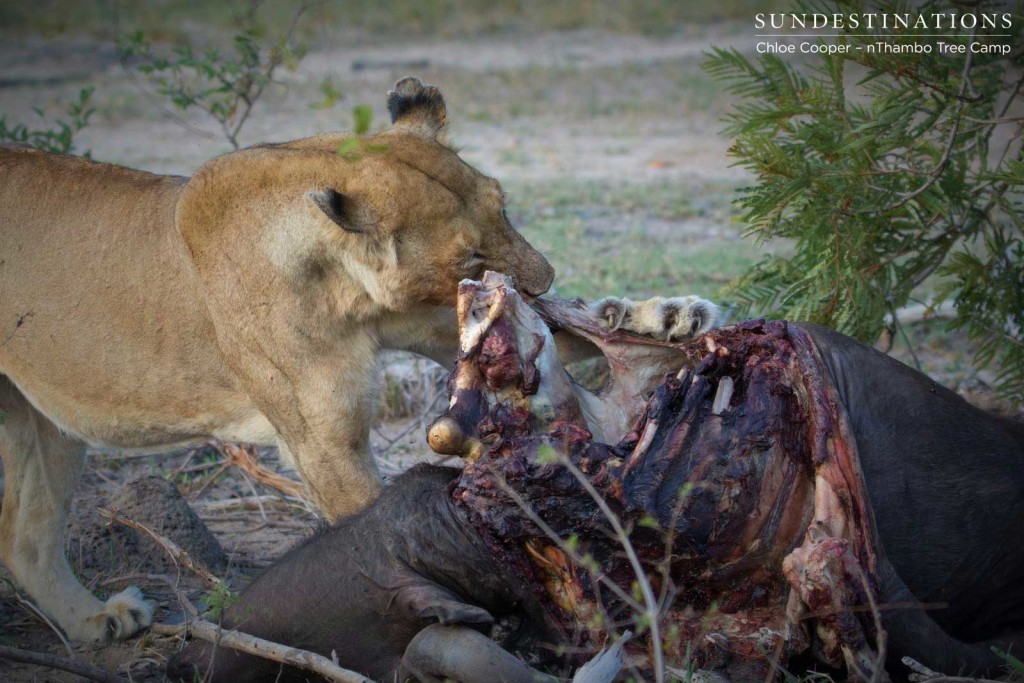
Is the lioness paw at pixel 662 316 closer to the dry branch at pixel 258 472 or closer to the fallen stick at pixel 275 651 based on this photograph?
the fallen stick at pixel 275 651

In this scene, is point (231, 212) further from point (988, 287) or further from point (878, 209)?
point (988, 287)

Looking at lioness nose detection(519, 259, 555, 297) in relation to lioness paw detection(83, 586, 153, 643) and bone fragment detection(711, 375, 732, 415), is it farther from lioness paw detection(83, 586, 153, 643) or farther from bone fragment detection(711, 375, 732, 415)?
lioness paw detection(83, 586, 153, 643)

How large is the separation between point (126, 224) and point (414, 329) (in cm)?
104

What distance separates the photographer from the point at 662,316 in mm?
3223

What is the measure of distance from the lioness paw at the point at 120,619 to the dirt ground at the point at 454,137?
0.06 metres

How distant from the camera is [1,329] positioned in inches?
145

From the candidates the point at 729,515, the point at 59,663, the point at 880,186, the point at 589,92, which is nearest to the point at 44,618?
the point at 59,663

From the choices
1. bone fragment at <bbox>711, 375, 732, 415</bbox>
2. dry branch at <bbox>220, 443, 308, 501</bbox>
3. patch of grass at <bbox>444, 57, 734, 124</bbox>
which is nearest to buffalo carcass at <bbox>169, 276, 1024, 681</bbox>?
Answer: bone fragment at <bbox>711, 375, 732, 415</bbox>

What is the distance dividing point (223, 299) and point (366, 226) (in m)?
0.55

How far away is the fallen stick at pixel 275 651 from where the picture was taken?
2.48 meters

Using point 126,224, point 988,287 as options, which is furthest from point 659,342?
point 126,224

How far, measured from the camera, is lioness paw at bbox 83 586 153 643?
3408 mm

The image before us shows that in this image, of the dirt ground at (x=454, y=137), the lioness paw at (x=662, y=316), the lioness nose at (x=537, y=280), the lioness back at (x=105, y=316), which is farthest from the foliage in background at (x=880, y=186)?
the lioness back at (x=105, y=316)

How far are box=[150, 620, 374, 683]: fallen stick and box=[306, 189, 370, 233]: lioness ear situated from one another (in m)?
1.14
